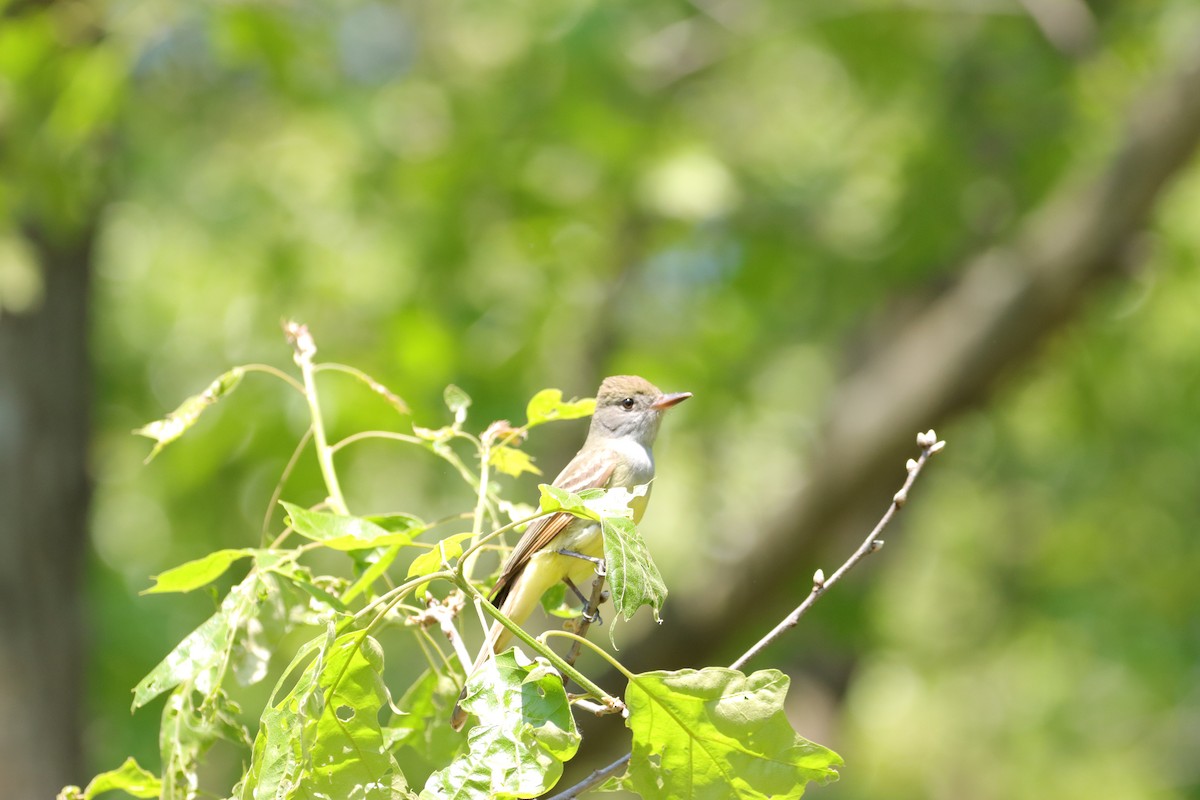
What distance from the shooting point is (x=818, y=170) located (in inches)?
384

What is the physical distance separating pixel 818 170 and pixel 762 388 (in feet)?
7.36

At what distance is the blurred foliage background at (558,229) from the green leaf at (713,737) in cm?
435

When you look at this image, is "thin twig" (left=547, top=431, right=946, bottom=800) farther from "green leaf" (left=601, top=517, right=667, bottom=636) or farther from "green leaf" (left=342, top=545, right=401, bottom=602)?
"green leaf" (left=342, top=545, right=401, bottom=602)

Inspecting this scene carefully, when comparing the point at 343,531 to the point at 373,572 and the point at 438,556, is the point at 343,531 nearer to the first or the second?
the point at 373,572

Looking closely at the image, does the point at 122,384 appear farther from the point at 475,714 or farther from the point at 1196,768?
the point at 1196,768

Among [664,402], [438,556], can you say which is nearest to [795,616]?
[438,556]

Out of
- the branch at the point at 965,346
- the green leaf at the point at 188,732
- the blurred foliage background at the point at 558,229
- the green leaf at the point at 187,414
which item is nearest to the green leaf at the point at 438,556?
the green leaf at the point at 188,732

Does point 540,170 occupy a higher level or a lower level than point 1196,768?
higher

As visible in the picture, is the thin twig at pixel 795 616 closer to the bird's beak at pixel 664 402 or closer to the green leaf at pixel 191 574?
the green leaf at pixel 191 574

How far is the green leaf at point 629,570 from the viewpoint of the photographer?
1.65 meters

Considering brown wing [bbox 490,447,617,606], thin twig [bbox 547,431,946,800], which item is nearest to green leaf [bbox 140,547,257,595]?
brown wing [bbox 490,447,617,606]

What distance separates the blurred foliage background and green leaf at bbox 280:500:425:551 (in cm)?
393

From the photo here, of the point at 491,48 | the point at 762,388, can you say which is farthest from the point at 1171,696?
the point at 491,48

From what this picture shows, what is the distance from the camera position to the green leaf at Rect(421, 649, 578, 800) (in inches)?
64.0
